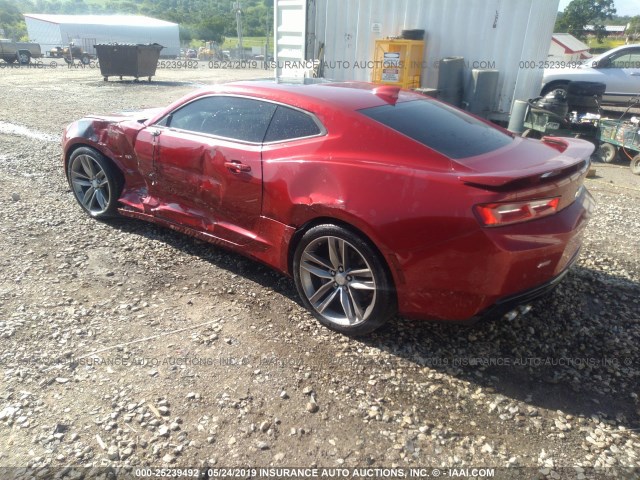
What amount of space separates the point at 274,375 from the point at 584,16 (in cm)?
7382

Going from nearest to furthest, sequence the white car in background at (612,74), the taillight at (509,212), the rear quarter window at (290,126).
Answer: the taillight at (509,212) → the rear quarter window at (290,126) → the white car in background at (612,74)

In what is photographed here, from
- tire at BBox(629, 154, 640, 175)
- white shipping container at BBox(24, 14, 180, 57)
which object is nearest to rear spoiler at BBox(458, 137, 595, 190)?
tire at BBox(629, 154, 640, 175)

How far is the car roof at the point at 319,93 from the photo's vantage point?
3.15 m

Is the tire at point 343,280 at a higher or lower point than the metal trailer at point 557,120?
lower

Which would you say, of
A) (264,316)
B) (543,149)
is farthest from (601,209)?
(264,316)

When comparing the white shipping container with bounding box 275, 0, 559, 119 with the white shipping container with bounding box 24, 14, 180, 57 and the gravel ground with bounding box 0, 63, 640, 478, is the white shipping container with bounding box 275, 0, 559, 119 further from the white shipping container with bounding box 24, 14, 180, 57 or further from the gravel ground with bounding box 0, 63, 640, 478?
the white shipping container with bounding box 24, 14, 180, 57

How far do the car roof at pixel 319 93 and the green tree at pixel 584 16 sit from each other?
6461 centimetres

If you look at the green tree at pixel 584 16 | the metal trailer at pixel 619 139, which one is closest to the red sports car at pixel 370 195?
the metal trailer at pixel 619 139

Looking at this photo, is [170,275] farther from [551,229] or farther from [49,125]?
[49,125]

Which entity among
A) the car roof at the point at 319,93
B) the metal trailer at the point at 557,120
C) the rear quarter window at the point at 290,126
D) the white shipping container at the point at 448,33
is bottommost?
the metal trailer at the point at 557,120

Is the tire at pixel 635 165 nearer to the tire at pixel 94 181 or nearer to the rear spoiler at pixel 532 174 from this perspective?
the rear spoiler at pixel 532 174

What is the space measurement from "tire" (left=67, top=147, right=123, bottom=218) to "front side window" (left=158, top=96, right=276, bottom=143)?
86 centimetres

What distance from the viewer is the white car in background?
11602 millimetres

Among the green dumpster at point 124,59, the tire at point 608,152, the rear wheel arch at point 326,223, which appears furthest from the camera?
the green dumpster at point 124,59
